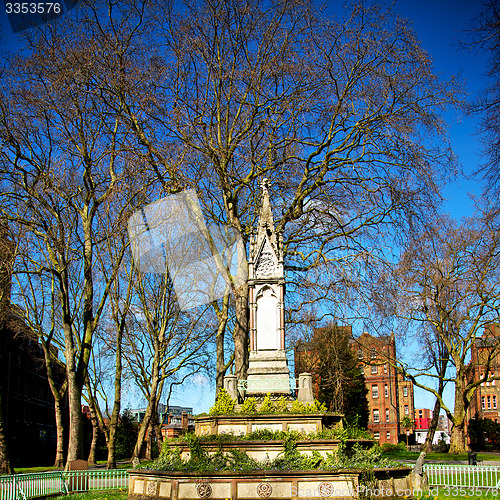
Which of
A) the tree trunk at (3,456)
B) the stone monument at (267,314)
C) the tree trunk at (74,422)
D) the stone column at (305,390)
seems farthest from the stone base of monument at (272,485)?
the tree trunk at (3,456)

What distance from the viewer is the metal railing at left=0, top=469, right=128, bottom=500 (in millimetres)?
17109

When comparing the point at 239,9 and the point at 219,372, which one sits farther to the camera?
the point at 219,372

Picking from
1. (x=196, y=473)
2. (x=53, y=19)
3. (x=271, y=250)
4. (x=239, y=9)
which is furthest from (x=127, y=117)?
(x=196, y=473)

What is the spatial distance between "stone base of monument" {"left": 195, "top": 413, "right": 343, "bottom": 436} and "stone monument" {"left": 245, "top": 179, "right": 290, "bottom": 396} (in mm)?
2275

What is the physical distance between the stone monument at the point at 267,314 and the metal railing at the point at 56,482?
6.94m

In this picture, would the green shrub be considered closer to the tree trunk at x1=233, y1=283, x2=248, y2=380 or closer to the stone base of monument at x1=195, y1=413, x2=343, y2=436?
the stone base of monument at x1=195, y1=413, x2=343, y2=436

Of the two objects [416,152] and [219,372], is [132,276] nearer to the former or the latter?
[219,372]

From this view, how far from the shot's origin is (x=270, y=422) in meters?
15.4

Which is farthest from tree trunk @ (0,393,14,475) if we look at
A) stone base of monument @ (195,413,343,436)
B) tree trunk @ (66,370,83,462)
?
stone base of monument @ (195,413,343,436)

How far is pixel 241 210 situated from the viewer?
28312 millimetres

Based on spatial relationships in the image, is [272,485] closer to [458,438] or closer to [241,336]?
[241,336]

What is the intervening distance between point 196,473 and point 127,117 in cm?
1682

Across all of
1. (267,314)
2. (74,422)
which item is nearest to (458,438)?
(267,314)

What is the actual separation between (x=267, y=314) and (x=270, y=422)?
4492 mm
